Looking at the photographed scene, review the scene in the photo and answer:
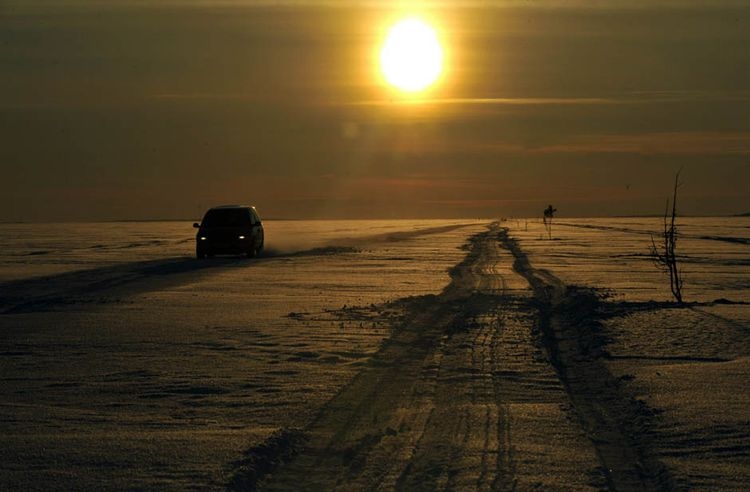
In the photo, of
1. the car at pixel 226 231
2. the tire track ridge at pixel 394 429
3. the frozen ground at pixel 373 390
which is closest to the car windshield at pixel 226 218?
the car at pixel 226 231

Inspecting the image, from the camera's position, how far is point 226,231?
3784 cm

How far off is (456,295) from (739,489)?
16477mm

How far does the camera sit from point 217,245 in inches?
1496

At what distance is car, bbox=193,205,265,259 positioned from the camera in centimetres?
3788

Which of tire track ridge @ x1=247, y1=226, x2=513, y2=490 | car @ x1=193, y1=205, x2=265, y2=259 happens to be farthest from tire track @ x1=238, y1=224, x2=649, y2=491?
car @ x1=193, y1=205, x2=265, y2=259

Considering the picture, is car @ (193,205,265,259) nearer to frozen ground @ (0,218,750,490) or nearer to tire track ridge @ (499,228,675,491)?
frozen ground @ (0,218,750,490)

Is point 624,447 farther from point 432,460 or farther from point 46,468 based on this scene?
point 46,468

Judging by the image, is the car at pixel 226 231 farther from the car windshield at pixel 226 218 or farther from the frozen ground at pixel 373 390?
the frozen ground at pixel 373 390

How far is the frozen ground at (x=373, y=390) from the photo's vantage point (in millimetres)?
7297

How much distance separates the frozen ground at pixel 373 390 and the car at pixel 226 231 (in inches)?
574

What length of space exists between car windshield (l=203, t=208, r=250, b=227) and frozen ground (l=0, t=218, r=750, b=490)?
14738 millimetres

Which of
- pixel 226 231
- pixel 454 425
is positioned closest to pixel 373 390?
pixel 454 425

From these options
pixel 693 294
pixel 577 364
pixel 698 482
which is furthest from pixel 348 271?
pixel 698 482

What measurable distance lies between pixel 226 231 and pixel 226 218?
56 cm
